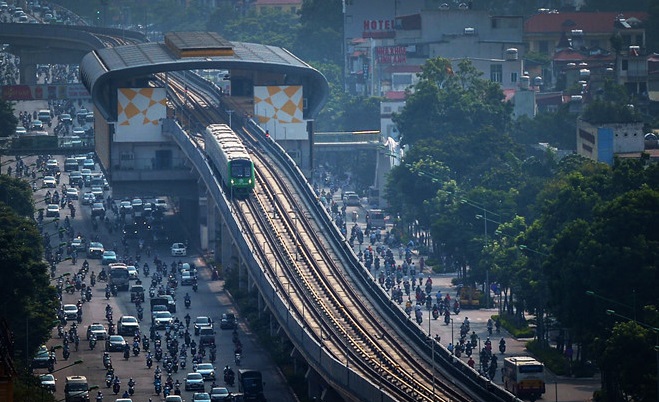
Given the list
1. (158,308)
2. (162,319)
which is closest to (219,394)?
(162,319)

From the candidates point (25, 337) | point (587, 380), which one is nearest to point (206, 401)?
point (25, 337)

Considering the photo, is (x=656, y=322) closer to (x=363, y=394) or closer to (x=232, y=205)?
Answer: (x=363, y=394)

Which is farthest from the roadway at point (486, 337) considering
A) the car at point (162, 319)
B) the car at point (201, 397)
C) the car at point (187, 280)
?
the car at point (162, 319)

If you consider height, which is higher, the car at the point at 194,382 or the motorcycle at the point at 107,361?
the motorcycle at the point at 107,361


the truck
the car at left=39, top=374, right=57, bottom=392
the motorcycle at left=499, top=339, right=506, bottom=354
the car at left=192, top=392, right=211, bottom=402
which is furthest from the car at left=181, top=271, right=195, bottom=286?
the car at left=192, top=392, right=211, bottom=402

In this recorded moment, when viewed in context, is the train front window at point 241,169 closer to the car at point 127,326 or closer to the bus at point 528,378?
the car at point 127,326
